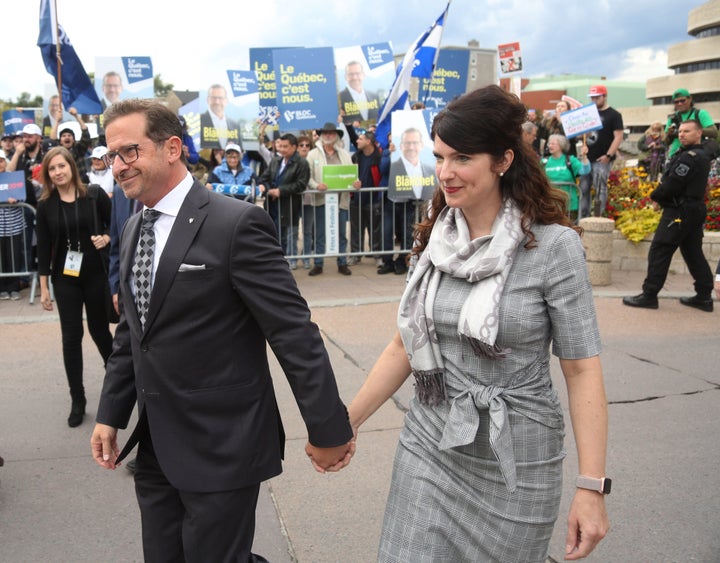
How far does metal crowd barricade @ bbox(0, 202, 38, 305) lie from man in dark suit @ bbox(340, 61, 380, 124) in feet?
16.4

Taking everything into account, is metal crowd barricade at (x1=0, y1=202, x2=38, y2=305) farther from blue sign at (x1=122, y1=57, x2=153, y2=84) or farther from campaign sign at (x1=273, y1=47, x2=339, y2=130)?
blue sign at (x1=122, y1=57, x2=153, y2=84)

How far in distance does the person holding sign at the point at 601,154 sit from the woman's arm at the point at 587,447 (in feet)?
31.1

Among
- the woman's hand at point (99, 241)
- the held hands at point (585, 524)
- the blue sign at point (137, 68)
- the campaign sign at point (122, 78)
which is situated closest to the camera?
the held hands at point (585, 524)

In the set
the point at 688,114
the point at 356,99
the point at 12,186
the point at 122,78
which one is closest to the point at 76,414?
the point at 12,186

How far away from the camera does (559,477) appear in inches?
89.1

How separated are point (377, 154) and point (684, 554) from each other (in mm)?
7956

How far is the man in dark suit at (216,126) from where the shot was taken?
1117 cm

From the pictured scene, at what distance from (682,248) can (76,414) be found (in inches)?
262

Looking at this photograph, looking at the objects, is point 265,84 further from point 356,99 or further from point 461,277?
point 461,277

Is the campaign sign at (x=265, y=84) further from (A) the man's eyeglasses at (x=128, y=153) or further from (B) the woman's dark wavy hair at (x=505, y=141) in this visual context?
(B) the woman's dark wavy hair at (x=505, y=141)

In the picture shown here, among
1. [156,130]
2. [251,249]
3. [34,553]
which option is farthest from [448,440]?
[34,553]

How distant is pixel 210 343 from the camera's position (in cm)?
230

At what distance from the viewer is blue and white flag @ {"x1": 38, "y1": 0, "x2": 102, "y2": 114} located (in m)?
8.93

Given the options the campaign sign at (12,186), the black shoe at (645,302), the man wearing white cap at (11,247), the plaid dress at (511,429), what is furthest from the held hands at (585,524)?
the campaign sign at (12,186)
